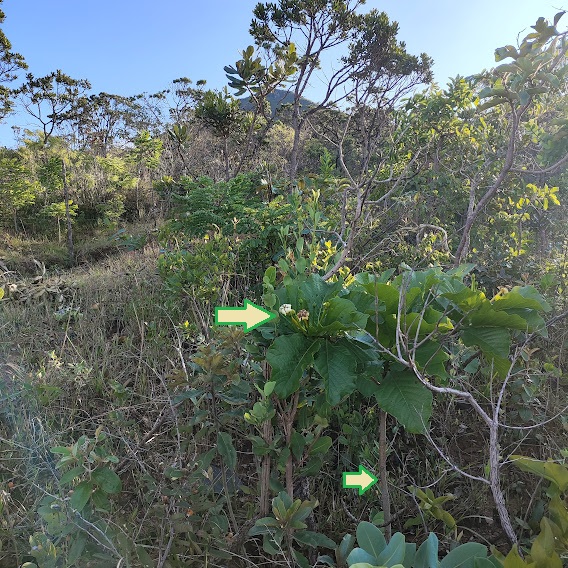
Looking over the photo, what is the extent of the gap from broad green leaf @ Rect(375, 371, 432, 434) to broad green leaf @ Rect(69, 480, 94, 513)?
847mm

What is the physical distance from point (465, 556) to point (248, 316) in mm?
769

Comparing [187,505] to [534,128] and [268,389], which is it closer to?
[268,389]

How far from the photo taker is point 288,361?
1.07 meters

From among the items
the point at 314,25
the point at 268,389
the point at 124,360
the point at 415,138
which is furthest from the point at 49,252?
the point at 268,389

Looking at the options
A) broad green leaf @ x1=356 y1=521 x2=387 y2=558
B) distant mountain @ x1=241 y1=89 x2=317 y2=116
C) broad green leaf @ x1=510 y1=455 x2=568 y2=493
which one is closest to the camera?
broad green leaf @ x1=356 y1=521 x2=387 y2=558

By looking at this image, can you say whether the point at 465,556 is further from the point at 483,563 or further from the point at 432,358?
the point at 432,358

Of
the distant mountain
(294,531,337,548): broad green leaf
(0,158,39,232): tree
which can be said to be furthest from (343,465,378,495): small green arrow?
(0,158,39,232): tree

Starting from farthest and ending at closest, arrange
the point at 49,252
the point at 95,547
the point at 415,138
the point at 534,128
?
1. the point at 49,252
2. the point at 415,138
3. the point at 534,128
4. the point at 95,547

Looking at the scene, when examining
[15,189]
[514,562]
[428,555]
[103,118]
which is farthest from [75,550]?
[103,118]

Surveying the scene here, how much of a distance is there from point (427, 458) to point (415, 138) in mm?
3207

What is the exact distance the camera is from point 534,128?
2.82 meters

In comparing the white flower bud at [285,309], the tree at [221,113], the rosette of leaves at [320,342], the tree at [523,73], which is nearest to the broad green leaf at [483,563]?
the rosette of leaves at [320,342]

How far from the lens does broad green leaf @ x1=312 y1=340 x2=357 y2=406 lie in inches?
40.4

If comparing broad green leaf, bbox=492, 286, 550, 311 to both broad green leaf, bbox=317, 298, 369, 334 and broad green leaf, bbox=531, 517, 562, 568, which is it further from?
broad green leaf, bbox=531, 517, 562, 568
